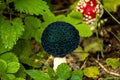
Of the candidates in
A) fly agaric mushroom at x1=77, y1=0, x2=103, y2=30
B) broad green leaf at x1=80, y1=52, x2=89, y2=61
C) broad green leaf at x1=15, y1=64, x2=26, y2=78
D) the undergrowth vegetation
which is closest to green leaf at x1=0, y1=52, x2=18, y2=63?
the undergrowth vegetation

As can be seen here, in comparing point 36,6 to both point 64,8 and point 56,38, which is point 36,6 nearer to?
point 56,38

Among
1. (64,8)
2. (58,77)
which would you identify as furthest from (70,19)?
(64,8)

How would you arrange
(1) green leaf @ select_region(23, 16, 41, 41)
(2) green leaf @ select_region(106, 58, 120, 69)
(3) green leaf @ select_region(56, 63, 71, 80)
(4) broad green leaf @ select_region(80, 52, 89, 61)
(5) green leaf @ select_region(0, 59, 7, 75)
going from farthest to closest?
(4) broad green leaf @ select_region(80, 52, 89, 61), (1) green leaf @ select_region(23, 16, 41, 41), (2) green leaf @ select_region(106, 58, 120, 69), (5) green leaf @ select_region(0, 59, 7, 75), (3) green leaf @ select_region(56, 63, 71, 80)

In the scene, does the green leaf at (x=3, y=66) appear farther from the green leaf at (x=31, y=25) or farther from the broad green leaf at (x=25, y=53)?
the green leaf at (x=31, y=25)

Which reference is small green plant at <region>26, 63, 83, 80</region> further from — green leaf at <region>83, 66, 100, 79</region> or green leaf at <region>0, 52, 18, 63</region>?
green leaf at <region>83, 66, 100, 79</region>

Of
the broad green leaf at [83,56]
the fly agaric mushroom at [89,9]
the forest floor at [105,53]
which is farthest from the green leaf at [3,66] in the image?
the fly agaric mushroom at [89,9]

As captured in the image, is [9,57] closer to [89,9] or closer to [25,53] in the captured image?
[25,53]
